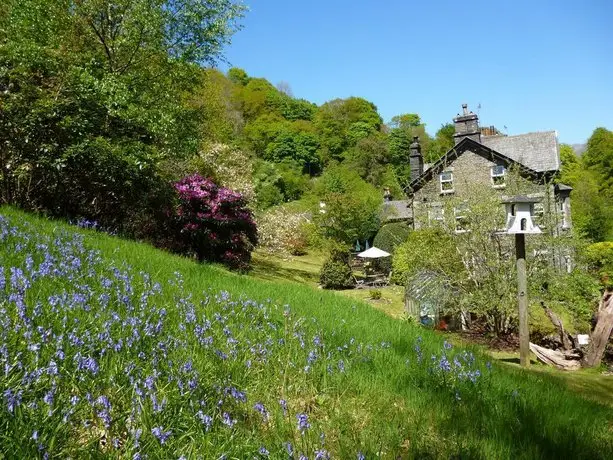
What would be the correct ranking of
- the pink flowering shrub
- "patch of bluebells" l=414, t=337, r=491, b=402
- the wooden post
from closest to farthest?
"patch of bluebells" l=414, t=337, r=491, b=402, the wooden post, the pink flowering shrub

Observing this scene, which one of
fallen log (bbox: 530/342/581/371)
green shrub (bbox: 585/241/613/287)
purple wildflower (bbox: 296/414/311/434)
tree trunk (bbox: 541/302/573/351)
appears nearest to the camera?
purple wildflower (bbox: 296/414/311/434)

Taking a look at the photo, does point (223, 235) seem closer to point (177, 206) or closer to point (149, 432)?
point (177, 206)

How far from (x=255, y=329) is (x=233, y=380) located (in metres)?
1.18

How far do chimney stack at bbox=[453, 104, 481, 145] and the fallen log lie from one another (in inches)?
896

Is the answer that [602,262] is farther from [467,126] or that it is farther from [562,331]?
[467,126]

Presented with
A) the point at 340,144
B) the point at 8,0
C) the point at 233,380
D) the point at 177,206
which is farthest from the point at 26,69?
the point at 340,144

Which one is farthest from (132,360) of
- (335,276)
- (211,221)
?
(335,276)

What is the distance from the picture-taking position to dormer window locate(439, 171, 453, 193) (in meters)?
31.4

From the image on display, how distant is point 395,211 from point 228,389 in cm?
4086

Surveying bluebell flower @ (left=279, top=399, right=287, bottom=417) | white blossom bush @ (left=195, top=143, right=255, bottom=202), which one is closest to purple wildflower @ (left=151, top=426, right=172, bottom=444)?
bluebell flower @ (left=279, top=399, right=287, bottom=417)

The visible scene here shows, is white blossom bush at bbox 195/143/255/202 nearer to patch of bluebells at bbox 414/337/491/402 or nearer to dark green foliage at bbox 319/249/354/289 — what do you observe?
dark green foliage at bbox 319/249/354/289

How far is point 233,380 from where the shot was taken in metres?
3.20

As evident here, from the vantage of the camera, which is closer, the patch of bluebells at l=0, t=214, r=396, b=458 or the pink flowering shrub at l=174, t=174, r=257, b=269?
the patch of bluebells at l=0, t=214, r=396, b=458

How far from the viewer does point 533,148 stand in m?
29.8
